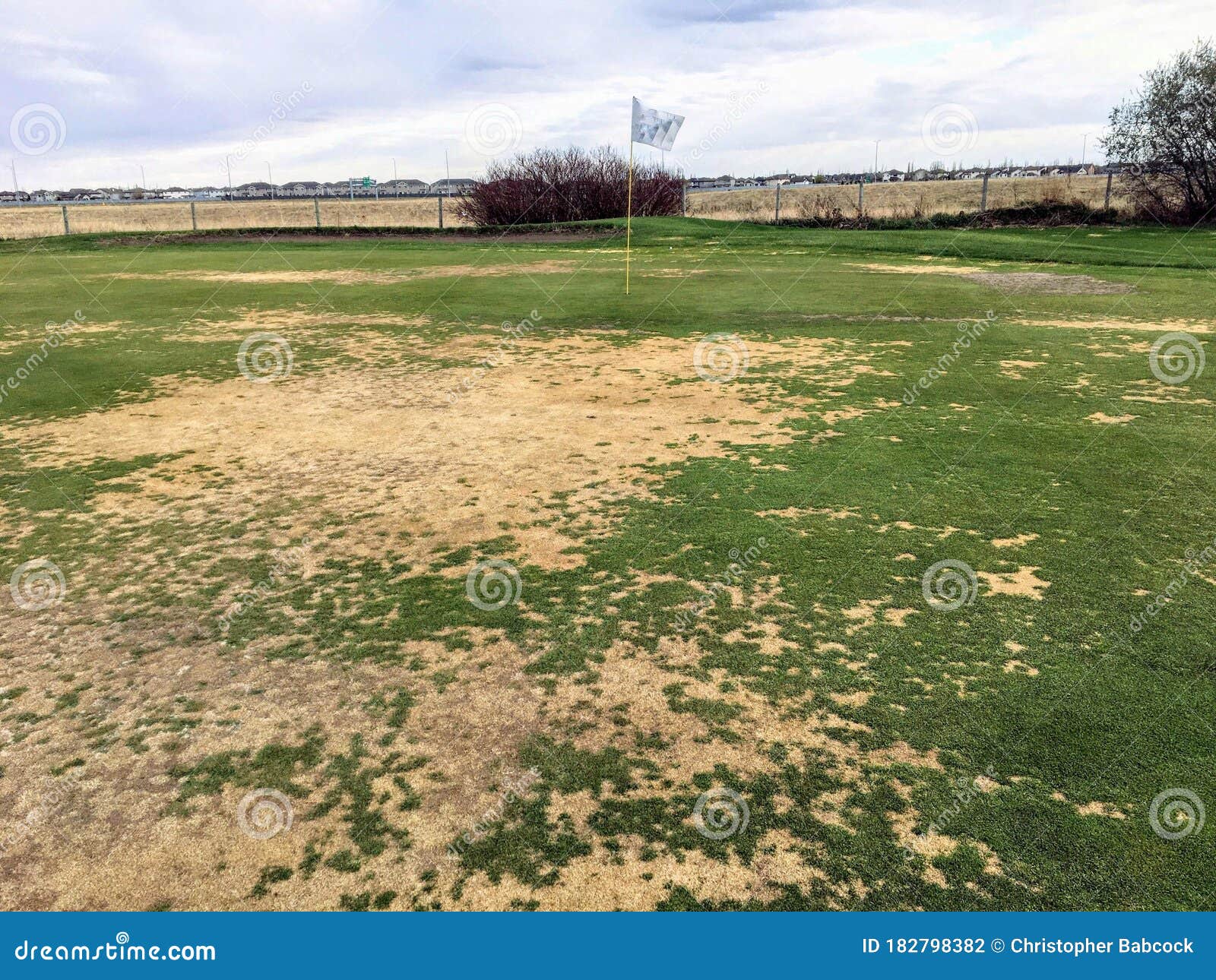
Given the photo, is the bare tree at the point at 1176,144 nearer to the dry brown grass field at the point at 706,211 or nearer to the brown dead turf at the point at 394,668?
the dry brown grass field at the point at 706,211

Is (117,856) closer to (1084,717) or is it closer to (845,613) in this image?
(845,613)

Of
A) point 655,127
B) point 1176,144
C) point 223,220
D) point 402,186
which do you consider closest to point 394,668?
point 655,127

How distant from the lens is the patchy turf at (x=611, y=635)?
3.10 meters

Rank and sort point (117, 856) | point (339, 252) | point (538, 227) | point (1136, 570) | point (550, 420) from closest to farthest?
point (117, 856) < point (1136, 570) < point (550, 420) < point (339, 252) < point (538, 227)

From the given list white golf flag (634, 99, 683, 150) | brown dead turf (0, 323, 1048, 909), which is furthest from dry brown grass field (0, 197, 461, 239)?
brown dead turf (0, 323, 1048, 909)

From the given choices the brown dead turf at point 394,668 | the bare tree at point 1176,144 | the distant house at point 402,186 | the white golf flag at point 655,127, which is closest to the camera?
the brown dead turf at point 394,668

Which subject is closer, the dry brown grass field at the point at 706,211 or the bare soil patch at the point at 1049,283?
the bare soil patch at the point at 1049,283

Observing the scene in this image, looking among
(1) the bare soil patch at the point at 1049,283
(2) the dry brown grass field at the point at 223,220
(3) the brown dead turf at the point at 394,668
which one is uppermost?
(2) the dry brown grass field at the point at 223,220

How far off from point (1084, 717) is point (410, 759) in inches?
105

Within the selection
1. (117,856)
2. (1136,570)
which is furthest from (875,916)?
(1136,570)

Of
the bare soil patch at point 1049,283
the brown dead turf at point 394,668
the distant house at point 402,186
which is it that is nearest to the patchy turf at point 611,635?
the brown dead turf at point 394,668

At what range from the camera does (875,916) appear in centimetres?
282

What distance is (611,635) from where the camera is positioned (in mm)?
4555

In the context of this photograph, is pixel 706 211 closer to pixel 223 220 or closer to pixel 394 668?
pixel 223 220
